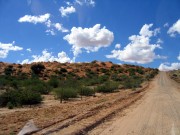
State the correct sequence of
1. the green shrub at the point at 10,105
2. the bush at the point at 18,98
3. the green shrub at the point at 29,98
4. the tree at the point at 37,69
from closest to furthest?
1. the green shrub at the point at 10,105
2. the bush at the point at 18,98
3. the green shrub at the point at 29,98
4. the tree at the point at 37,69

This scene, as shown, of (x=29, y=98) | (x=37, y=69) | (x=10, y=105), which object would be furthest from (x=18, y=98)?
(x=37, y=69)

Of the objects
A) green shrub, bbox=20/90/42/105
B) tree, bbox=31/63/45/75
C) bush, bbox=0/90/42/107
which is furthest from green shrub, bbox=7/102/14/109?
tree, bbox=31/63/45/75

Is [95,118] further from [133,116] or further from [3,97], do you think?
[3,97]

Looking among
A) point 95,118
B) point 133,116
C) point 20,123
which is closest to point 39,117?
point 20,123

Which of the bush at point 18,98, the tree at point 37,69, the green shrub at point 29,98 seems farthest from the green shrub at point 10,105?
the tree at point 37,69

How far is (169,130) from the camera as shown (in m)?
13.0

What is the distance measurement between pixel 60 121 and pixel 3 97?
9774mm

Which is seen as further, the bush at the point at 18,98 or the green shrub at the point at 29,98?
the green shrub at the point at 29,98

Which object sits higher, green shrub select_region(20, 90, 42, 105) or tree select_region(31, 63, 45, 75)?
tree select_region(31, 63, 45, 75)

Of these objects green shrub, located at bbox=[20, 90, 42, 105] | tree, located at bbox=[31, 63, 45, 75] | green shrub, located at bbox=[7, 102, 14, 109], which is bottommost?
green shrub, located at bbox=[7, 102, 14, 109]

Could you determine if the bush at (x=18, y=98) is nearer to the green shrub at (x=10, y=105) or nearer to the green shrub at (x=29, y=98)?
the green shrub at (x=29, y=98)

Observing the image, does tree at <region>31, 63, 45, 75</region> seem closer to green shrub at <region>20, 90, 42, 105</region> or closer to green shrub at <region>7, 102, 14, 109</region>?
green shrub at <region>20, 90, 42, 105</region>

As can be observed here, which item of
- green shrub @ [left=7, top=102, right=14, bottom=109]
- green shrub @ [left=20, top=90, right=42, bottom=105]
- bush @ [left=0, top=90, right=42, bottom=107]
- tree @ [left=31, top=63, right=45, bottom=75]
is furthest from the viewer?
tree @ [left=31, top=63, right=45, bottom=75]

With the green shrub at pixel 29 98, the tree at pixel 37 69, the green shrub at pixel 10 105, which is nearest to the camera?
the green shrub at pixel 10 105
